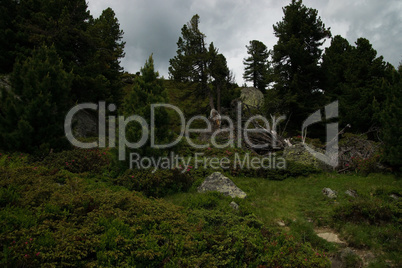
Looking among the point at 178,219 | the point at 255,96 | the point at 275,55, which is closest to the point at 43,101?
the point at 178,219

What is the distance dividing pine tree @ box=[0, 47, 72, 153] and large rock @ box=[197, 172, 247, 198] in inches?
304

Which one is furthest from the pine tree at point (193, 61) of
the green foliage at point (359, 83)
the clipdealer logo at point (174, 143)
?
the green foliage at point (359, 83)

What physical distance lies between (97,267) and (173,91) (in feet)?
135

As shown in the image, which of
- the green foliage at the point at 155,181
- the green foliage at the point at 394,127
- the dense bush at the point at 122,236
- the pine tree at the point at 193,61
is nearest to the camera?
the dense bush at the point at 122,236

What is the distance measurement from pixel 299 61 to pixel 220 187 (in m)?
16.6

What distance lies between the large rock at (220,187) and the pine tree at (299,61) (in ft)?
42.9

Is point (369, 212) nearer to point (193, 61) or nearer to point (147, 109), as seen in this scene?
point (147, 109)

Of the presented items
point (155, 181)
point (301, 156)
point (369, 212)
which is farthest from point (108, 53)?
point (369, 212)

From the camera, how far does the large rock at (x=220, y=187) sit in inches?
350

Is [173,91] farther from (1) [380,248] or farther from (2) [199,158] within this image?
(1) [380,248]

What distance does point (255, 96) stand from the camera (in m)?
34.8

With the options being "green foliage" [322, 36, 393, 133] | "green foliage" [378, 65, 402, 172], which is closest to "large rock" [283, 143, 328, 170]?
"green foliage" [378, 65, 402, 172]

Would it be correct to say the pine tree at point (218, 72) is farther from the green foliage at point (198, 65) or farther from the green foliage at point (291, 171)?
the green foliage at point (291, 171)

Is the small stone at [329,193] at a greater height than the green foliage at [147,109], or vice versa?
the green foliage at [147,109]
